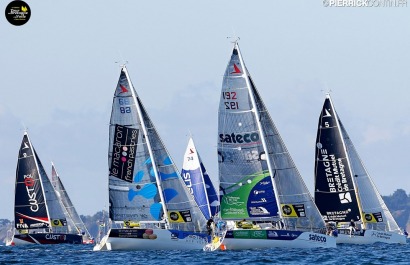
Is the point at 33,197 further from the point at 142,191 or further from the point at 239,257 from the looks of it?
the point at 239,257

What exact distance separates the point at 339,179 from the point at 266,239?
15664mm

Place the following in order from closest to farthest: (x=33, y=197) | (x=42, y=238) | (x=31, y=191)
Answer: (x=31, y=191) < (x=33, y=197) < (x=42, y=238)

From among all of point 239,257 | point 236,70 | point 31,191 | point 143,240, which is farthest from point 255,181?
point 31,191

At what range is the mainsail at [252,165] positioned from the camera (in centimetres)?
6272

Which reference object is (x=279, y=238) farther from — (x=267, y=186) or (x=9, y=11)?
(x=9, y=11)

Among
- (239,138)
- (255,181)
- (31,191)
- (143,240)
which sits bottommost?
(143,240)

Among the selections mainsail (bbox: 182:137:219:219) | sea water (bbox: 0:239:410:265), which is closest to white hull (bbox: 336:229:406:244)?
sea water (bbox: 0:239:410:265)

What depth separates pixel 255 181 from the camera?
210 feet

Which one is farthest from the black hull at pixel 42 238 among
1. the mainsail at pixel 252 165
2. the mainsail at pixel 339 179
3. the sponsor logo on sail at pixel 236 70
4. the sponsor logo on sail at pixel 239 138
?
the sponsor logo on sail at pixel 236 70

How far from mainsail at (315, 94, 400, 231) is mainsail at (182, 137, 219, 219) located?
1015 cm

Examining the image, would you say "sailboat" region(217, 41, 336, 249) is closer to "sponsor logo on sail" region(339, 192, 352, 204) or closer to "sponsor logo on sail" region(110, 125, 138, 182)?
"sponsor logo on sail" region(110, 125, 138, 182)

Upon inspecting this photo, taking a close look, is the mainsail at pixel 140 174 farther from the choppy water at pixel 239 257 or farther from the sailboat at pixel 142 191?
the choppy water at pixel 239 257

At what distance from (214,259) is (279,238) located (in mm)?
7475

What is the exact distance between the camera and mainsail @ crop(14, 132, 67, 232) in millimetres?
92938
